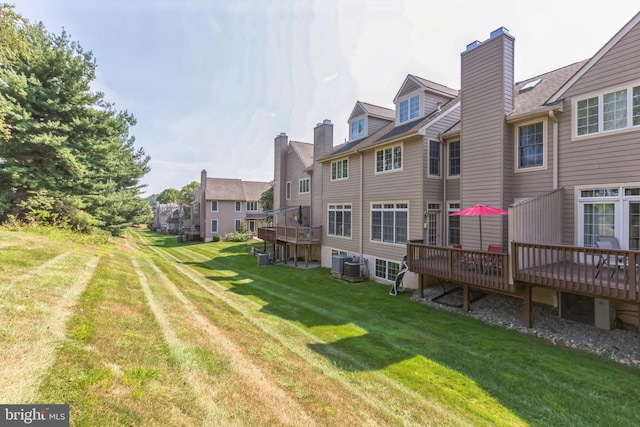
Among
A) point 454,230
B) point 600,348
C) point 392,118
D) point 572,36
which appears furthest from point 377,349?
point 392,118

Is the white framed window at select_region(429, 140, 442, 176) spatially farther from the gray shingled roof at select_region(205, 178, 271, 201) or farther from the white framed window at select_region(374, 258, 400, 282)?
the gray shingled roof at select_region(205, 178, 271, 201)

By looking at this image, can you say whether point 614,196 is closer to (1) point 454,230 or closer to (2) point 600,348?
(2) point 600,348

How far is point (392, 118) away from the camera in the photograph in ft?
55.4

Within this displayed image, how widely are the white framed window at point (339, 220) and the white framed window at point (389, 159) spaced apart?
3209mm

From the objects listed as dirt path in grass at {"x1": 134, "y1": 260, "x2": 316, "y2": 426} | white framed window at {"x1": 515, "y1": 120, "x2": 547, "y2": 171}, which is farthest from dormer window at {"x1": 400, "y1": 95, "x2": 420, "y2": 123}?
dirt path in grass at {"x1": 134, "y1": 260, "x2": 316, "y2": 426}

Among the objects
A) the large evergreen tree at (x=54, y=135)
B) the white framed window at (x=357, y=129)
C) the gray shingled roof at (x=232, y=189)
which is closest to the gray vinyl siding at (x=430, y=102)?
the white framed window at (x=357, y=129)

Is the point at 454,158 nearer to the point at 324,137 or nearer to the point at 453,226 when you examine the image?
the point at 453,226

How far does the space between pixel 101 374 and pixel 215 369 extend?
1.49m

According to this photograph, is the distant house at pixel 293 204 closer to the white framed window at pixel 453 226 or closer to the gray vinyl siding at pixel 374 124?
the gray vinyl siding at pixel 374 124

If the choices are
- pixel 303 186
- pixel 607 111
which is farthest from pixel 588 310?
pixel 303 186

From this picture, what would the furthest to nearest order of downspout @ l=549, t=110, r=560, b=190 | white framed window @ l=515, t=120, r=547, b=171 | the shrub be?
the shrub, white framed window @ l=515, t=120, r=547, b=171, downspout @ l=549, t=110, r=560, b=190

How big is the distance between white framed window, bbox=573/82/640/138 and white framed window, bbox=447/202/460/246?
15.0 ft

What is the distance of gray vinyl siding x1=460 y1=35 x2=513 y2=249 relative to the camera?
9.33 m

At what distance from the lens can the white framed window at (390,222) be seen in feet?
41.1
